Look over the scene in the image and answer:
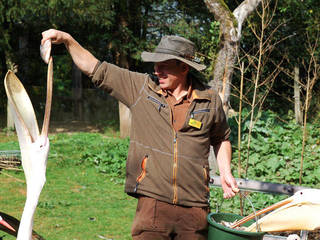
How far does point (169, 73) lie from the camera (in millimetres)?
2686

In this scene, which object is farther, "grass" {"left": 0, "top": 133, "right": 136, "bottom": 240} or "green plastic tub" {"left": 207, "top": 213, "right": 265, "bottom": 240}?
"grass" {"left": 0, "top": 133, "right": 136, "bottom": 240}

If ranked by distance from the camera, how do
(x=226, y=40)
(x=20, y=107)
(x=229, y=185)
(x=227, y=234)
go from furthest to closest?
(x=226, y=40) < (x=229, y=185) < (x=227, y=234) < (x=20, y=107)


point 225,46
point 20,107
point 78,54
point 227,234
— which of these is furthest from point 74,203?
point 20,107

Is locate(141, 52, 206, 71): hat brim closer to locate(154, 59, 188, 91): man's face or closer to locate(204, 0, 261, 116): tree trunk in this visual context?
locate(154, 59, 188, 91): man's face

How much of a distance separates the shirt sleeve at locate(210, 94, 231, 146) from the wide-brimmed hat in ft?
0.89

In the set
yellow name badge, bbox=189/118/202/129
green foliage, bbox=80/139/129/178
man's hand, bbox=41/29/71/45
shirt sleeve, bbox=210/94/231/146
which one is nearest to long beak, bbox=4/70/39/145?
man's hand, bbox=41/29/71/45

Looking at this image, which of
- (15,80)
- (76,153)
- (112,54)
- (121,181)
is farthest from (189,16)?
(15,80)

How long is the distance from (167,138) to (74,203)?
3.84m

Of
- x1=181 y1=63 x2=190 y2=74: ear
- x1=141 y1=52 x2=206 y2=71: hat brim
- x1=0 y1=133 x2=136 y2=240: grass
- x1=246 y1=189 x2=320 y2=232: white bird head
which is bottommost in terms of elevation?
x1=0 y1=133 x2=136 y2=240: grass

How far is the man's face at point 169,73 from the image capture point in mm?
2676

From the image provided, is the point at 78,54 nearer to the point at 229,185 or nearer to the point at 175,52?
the point at 175,52

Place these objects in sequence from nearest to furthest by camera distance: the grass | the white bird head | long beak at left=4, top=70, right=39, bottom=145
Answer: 1. long beak at left=4, top=70, right=39, bottom=145
2. the white bird head
3. the grass

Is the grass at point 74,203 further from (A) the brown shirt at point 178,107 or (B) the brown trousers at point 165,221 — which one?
(A) the brown shirt at point 178,107

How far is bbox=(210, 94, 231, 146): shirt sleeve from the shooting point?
282 cm
